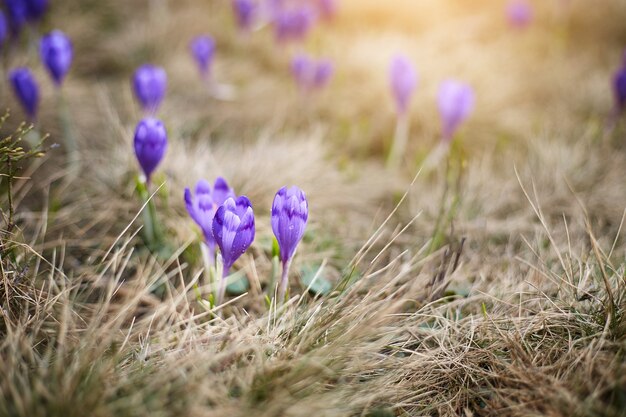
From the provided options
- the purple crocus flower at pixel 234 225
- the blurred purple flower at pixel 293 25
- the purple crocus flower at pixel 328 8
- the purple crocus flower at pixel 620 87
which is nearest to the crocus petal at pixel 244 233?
the purple crocus flower at pixel 234 225

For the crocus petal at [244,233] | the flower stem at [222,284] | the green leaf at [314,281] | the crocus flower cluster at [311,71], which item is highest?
the crocus flower cluster at [311,71]

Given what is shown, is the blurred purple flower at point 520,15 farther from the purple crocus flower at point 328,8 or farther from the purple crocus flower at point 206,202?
the purple crocus flower at point 206,202

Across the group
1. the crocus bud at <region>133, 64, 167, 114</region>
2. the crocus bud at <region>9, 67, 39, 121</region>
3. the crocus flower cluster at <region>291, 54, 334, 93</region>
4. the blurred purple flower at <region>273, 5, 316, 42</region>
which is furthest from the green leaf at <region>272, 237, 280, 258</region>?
the blurred purple flower at <region>273, 5, 316, 42</region>

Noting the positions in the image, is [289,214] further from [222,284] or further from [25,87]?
[25,87]

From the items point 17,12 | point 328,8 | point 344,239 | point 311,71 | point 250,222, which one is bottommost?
point 344,239

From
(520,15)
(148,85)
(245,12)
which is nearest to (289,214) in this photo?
(148,85)

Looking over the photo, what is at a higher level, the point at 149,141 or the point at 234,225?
the point at 149,141

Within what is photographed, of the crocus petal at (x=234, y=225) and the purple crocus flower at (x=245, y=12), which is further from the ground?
the purple crocus flower at (x=245, y=12)
